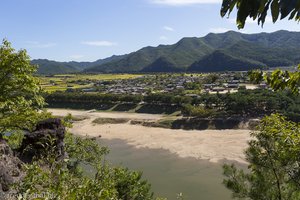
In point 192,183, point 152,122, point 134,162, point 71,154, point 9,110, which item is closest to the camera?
point 9,110

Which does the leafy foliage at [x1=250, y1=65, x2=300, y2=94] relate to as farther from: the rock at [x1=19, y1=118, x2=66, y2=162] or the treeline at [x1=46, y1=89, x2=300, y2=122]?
the treeline at [x1=46, y1=89, x2=300, y2=122]

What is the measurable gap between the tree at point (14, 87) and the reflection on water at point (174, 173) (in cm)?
3091

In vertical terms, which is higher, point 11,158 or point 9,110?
point 9,110

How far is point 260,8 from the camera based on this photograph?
2975mm

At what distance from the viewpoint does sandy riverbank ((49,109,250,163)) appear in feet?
215

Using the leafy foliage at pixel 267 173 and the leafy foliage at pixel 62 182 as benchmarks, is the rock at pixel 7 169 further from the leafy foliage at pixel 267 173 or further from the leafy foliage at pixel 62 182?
the leafy foliage at pixel 267 173

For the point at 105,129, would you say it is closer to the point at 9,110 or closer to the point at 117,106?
the point at 117,106

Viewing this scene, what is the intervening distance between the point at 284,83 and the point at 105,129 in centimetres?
9296

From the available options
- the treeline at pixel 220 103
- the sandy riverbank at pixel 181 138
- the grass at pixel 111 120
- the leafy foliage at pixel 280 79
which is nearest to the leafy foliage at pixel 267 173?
the leafy foliage at pixel 280 79

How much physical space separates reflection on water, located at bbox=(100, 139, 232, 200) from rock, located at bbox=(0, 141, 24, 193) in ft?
103

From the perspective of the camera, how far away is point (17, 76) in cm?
1402

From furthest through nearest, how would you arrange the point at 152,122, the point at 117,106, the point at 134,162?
the point at 117,106 < the point at 152,122 < the point at 134,162

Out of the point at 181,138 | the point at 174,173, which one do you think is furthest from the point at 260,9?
the point at 181,138

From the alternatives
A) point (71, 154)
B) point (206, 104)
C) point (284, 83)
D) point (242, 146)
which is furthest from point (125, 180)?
point (206, 104)
